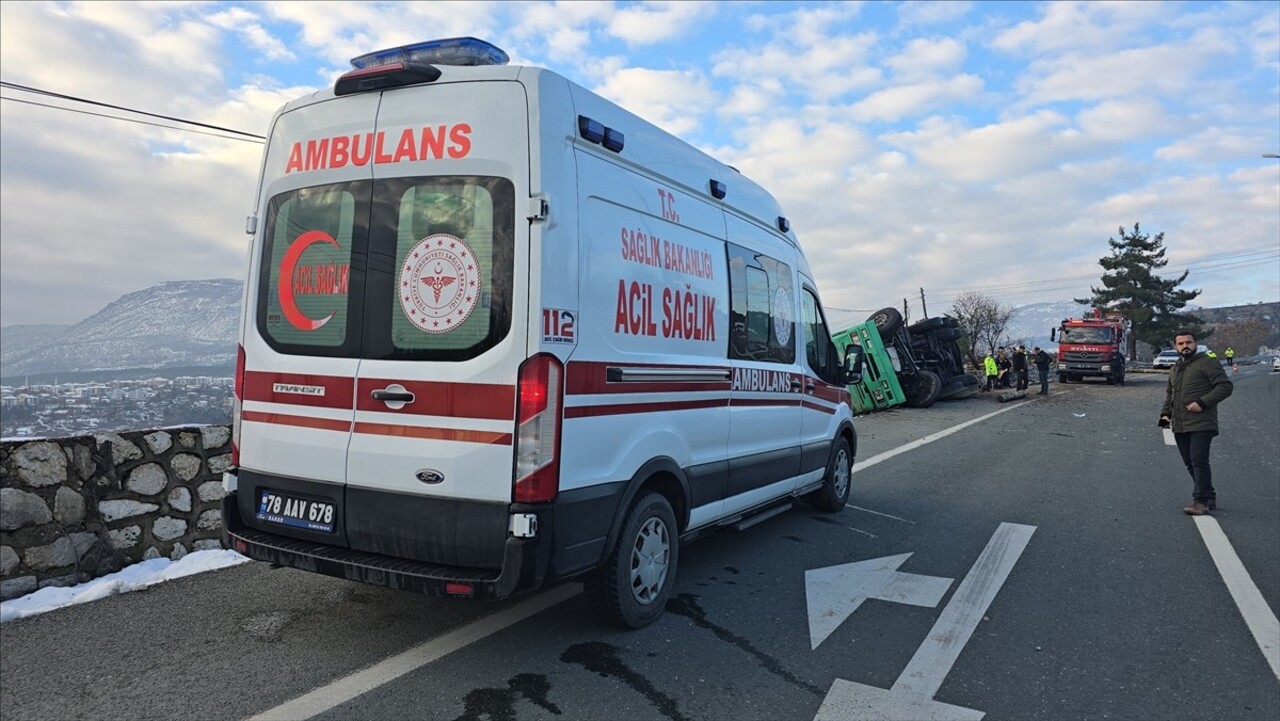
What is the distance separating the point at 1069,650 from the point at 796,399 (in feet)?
8.41

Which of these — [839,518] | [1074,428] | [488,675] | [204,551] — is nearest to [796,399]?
[839,518]

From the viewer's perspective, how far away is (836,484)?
6.89 metres

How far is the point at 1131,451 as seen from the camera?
11.5 m

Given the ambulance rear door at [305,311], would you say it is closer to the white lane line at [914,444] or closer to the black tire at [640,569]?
the black tire at [640,569]

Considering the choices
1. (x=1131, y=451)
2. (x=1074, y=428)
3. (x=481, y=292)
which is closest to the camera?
(x=481, y=292)

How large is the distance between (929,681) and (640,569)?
1.50m

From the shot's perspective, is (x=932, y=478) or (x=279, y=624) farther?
(x=932, y=478)

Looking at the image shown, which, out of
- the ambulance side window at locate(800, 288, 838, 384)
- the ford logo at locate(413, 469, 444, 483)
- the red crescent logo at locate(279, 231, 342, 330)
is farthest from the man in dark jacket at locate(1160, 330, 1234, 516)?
the red crescent logo at locate(279, 231, 342, 330)

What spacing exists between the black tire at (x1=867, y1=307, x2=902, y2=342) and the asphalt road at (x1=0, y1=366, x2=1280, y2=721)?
1306cm

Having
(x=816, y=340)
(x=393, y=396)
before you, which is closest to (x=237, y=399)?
A: (x=393, y=396)

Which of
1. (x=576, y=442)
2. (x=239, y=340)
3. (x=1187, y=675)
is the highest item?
(x=239, y=340)

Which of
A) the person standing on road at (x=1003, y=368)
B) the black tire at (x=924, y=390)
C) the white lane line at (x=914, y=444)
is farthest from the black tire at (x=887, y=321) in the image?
the person standing on road at (x=1003, y=368)

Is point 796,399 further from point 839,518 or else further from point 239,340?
point 239,340

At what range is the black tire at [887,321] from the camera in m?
19.1
